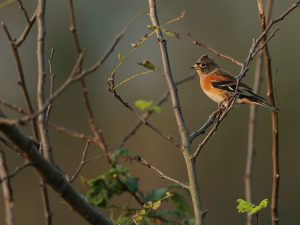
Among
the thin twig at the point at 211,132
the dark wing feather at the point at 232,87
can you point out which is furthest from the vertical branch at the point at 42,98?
the dark wing feather at the point at 232,87

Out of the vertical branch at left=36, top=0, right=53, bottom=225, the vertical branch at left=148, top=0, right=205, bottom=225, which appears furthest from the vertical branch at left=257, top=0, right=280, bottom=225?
the vertical branch at left=36, top=0, right=53, bottom=225

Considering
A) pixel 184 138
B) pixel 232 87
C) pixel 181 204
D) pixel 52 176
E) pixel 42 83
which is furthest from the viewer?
pixel 232 87

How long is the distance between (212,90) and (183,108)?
13.6 metres

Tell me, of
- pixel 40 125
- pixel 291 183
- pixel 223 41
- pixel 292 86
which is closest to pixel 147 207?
pixel 40 125

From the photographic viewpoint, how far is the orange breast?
7070mm

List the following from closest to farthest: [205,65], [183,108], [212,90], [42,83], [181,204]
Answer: [42,83]
[181,204]
[212,90]
[205,65]
[183,108]

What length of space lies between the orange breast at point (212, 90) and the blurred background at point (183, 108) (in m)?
7.94

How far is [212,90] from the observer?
7191 millimetres

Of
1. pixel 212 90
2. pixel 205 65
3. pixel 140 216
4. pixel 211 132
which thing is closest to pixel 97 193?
pixel 140 216

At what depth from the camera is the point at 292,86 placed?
2062 centimetres

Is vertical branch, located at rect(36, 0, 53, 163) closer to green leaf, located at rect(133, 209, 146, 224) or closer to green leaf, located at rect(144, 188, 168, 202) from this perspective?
green leaf, located at rect(133, 209, 146, 224)

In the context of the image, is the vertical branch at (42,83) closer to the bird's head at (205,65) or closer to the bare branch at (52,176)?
the bare branch at (52,176)

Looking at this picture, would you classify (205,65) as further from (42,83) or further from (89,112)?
(42,83)

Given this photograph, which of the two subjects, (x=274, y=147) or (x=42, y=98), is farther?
(x=274, y=147)
